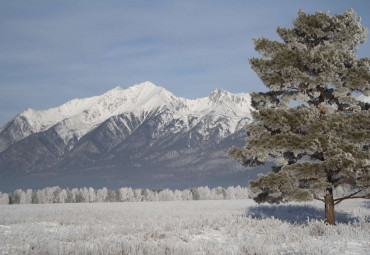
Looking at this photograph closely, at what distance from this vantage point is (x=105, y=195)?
14788 centimetres

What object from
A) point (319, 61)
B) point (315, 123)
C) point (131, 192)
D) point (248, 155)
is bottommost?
point (131, 192)

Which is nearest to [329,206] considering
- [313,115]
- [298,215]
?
[313,115]

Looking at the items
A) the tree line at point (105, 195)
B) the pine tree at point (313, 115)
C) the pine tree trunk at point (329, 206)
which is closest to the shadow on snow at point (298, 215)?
the pine tree trunk at point (329, 206)

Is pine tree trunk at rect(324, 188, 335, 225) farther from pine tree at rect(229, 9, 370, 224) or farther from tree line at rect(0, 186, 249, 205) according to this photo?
tree line at rect(0, 186, 249, 205)

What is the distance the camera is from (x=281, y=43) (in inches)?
727

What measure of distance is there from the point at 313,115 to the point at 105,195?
14035 centimetres

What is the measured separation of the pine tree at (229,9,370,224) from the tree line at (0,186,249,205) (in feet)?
362

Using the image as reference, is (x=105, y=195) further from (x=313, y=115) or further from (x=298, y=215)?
(x=313, y=115)

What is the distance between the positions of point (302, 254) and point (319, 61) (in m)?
10.1

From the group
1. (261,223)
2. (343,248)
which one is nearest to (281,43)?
(261,223)

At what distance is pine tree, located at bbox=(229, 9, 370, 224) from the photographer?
15.4 metres

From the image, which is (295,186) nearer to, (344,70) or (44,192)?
(344,70)

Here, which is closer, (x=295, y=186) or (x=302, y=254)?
(x=302, y=254)

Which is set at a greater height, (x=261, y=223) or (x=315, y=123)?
(x=315, y=123)
